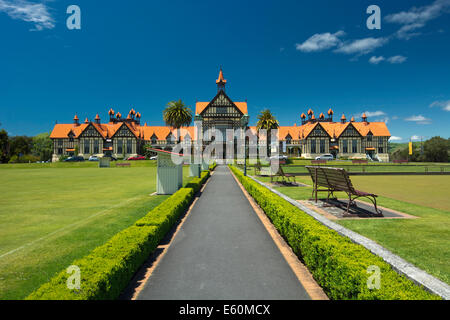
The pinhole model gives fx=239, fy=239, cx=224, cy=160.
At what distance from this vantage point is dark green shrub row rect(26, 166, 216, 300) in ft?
9.07

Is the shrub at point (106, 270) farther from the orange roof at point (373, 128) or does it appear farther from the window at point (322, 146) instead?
the orange roof at point (373, 128)

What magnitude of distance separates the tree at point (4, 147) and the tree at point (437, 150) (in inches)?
4231

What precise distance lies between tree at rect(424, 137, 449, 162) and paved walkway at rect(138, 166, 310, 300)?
75.9 metres

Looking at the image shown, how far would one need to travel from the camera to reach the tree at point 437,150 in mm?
60750

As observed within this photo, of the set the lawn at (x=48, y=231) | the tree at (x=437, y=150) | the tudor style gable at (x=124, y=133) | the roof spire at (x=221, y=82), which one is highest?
the roof spire at (x=221, y=82)

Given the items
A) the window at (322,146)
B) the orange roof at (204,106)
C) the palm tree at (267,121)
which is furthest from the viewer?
the window at (322,146)

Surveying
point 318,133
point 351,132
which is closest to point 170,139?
point 318,133

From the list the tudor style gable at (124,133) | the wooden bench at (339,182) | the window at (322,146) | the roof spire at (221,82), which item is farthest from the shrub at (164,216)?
the window at (322,146)

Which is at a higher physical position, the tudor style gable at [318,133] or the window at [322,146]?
the tudor style gable at [318,133]

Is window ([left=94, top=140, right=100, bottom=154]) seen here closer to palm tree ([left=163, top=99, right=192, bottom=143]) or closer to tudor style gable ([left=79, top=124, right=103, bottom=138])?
tudor style gable ([left=79, top=124, right=103, bottom=138])

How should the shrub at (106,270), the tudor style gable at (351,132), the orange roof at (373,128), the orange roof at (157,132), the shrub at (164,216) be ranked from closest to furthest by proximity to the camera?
the shrub at (106,270), the shrub at (164,216), the tudor style gable at (351,132), the orange roof at (373,128), the orange roof at (157,132)

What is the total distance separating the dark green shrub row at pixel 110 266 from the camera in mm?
2764

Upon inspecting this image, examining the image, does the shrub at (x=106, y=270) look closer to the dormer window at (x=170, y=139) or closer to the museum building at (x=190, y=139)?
the museum building at (x=190, y=139)

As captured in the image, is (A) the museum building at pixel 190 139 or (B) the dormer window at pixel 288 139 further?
(B) the dormer window at pixel 288 139
